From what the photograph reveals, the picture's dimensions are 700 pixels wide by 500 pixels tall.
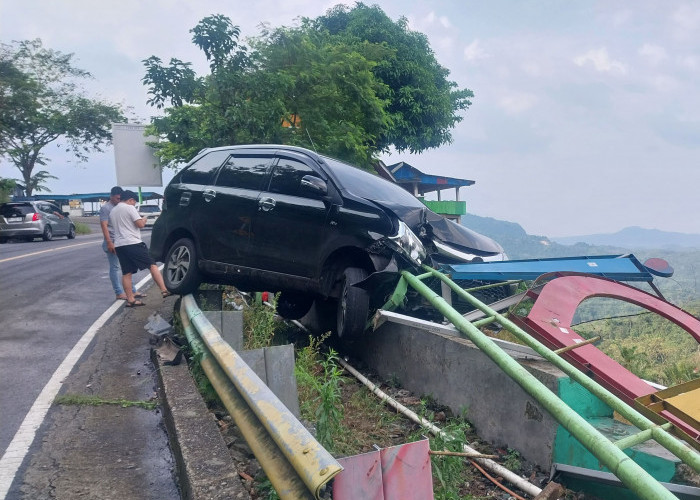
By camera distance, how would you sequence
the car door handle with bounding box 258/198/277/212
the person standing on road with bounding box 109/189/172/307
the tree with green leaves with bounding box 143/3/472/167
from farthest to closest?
the tree with green leaves with bounding box 143/3/472/167 → the person standing on road with bounding box 109/189/172/307 → the car door handle with bounding box 258/198/277/212

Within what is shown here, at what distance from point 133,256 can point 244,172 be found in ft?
10.9

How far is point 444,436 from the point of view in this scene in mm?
3967

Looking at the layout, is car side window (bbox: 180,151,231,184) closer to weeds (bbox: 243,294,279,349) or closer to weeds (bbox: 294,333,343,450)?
weeds (bbox: 243,294,279,349)

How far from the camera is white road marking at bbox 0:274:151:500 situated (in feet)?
11.9

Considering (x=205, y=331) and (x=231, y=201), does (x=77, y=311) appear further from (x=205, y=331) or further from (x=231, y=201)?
(x=205, y=331)

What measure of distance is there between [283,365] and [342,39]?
25.2 metres

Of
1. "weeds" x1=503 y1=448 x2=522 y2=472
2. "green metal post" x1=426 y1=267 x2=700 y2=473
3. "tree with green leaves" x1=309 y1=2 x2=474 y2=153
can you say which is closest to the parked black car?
"green metal post" x1=426 y1=267 x2=700 y2=473

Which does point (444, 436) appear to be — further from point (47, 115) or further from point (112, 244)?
point (47, 115)

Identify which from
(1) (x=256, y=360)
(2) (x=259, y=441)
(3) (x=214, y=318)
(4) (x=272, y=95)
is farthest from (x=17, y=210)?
(2) (x=259, y=441)

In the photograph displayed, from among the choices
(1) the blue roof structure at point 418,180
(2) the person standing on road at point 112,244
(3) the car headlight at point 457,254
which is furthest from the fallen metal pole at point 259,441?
(1) the blue roof structure at point 418,180

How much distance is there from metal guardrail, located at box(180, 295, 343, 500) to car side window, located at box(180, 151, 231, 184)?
321cm

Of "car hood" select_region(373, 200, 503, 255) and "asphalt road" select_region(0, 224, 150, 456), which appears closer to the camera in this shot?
"asphalt road" select_region(0, 224, 150, 456)

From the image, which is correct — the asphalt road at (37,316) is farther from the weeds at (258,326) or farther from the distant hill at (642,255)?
the distant hill at (642,255)

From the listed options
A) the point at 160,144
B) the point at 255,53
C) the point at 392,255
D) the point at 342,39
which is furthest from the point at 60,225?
the point at 392,255
